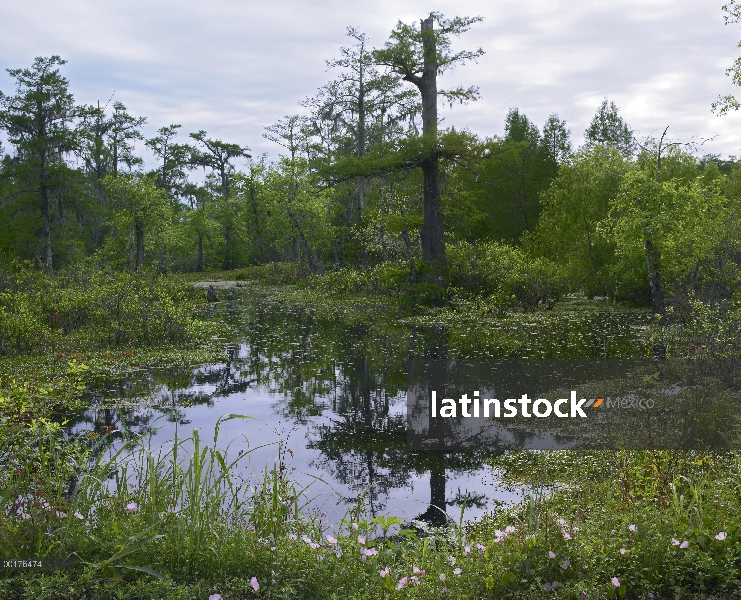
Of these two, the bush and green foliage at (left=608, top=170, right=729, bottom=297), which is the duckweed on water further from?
the bush

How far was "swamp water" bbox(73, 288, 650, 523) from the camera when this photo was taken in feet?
23.7

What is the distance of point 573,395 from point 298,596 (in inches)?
314

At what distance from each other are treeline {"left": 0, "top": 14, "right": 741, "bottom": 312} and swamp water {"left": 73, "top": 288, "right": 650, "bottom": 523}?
283 centimetres

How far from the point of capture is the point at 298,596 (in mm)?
3760

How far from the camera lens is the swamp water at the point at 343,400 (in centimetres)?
722

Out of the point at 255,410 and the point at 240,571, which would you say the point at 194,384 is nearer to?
the point at 255,410

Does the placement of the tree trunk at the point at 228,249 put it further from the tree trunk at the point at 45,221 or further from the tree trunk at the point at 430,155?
the tree trunk at the point at 430,155

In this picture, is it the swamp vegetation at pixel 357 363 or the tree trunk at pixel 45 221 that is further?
the tree trunk at pixel 45 221

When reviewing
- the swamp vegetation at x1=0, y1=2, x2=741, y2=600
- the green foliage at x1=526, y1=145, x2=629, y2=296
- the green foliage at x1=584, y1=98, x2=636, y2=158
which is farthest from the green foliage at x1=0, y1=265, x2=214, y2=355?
the green foliage at x1=584, y1=98, x2=636, y2=158

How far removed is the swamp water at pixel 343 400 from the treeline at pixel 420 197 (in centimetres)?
283

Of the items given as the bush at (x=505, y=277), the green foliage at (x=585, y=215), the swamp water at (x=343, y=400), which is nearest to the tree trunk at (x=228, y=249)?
the green foliage at (x=585, y=215)

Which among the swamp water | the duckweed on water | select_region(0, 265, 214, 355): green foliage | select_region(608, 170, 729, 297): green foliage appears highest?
select_region(608, 170, 729, 297): green foliage

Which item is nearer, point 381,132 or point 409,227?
point 409,227

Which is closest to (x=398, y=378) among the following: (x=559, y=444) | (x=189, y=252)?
(x=559, y=444)
